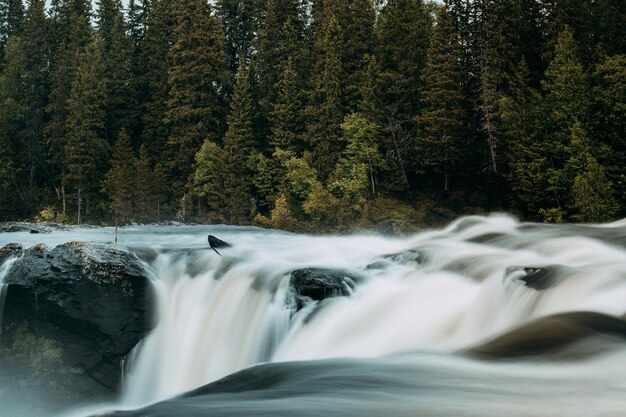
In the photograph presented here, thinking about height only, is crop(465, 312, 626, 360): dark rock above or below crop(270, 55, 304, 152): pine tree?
below

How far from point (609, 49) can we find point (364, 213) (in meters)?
15.2

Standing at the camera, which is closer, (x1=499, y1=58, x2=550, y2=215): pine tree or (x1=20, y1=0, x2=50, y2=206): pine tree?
(x1=499, y1=58, x2=550, y2=215): pine tree

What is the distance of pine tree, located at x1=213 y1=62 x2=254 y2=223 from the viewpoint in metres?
44.9

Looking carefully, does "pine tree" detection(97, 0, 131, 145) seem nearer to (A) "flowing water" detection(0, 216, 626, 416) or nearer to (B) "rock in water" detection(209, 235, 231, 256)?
(B) "rock in water" detection(209, 235, 231, 256)

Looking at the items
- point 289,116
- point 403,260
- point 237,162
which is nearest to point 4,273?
point 403,260

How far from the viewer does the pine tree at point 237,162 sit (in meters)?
44.9

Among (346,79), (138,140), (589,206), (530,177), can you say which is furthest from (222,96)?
(589,206)

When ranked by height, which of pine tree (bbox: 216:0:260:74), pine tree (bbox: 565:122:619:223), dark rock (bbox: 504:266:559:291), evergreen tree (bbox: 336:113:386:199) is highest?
pine tree (bbox: 216:0:260:74)

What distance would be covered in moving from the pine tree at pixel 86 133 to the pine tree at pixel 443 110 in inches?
1152

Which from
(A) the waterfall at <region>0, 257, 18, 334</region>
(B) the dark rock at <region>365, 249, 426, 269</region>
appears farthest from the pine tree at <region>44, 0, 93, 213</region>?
(B) the dark rock at <region>365, 249, 426, 269</region>

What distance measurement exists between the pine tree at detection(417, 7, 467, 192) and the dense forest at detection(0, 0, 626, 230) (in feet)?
0.40

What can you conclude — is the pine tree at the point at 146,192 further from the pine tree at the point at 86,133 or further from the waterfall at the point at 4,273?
the waterfall at the point at 4,273

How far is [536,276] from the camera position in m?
9.83

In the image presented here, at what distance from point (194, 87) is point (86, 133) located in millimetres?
10105
